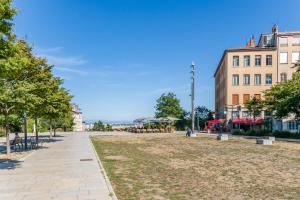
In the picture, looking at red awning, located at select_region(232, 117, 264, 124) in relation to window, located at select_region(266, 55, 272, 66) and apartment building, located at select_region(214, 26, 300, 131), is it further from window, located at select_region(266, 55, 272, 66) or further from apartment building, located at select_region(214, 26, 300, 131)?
window, located at select_region(266, 55, 272, 66)

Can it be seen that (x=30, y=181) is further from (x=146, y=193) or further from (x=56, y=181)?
(x=146, y=193)

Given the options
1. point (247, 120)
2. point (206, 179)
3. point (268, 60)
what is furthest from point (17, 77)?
point (268, 60)

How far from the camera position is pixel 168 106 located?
86.8 m

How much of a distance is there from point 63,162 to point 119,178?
210 inches

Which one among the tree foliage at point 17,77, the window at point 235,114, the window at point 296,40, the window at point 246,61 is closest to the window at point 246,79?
the window at point 246,61

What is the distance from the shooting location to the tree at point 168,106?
85562 mm

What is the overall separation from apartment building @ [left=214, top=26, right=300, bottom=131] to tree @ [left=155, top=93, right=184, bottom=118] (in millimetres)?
22088

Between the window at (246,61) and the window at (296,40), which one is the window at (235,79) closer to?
the window at (246,61)

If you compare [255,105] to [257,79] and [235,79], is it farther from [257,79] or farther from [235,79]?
[257,79]

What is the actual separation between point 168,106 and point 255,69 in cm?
2797

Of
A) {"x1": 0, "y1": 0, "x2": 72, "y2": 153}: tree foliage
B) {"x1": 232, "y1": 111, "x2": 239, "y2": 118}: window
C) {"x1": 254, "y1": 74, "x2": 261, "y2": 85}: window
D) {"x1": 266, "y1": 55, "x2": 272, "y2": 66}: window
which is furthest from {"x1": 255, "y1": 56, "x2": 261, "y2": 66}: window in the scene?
{"x1": 0, "y1": 0, "x2": 72, "y2": 153}: tree foliage

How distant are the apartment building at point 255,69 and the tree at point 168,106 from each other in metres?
22.1

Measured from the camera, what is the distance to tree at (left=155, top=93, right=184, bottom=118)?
8556 cm

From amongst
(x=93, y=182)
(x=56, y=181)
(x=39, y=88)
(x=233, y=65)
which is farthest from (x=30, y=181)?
(x=233, y=65)
